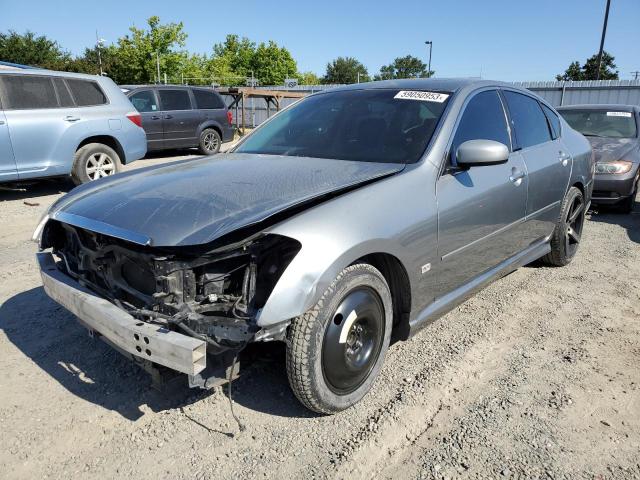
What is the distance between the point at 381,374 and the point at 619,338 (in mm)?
1817

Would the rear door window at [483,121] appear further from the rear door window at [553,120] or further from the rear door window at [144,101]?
the rear door window at [144,101]

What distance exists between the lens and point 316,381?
2.35 m

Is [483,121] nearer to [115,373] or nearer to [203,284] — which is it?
[203,284]

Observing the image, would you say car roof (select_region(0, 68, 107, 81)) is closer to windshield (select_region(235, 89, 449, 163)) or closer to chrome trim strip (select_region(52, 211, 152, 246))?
windshield (select_region(235, 89, 449, 163))

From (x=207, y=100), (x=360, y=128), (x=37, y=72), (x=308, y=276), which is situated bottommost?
(x=308, y=276)

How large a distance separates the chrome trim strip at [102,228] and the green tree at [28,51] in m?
46.2

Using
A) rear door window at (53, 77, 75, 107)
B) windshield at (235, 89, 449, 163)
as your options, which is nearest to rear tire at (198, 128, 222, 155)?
rear door window at (53, 77, 75, 107)

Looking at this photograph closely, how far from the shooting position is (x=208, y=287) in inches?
89.2

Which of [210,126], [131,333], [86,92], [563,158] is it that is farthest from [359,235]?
[210,126]

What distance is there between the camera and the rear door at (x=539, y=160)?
12.8ft

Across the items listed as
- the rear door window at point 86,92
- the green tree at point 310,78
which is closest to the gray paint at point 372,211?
the rear door window at point 86,92

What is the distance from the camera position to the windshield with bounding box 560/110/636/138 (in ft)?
26.6

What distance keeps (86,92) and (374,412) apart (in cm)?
748

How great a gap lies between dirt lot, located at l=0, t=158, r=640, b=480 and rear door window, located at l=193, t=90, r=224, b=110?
33.5 feet
